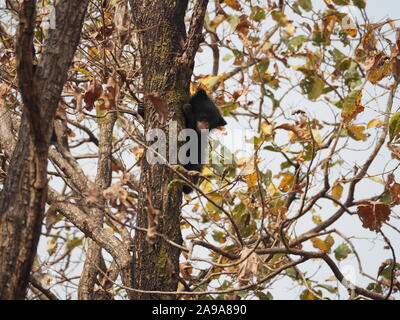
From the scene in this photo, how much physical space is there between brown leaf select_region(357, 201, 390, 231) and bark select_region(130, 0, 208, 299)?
4.15 feet

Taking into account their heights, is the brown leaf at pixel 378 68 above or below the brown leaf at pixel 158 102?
above

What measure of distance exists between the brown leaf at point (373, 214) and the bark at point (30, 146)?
2214 millimetres

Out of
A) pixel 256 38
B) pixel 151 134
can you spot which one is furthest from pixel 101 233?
pixel 256 38

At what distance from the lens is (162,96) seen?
364cm

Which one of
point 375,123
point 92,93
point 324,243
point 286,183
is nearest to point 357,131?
point 375,123

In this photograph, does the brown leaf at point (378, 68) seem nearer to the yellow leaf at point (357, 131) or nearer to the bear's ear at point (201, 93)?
the yellow leaf at point (357, 131)

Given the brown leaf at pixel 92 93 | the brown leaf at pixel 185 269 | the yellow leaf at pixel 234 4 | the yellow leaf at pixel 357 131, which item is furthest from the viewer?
the yellow leaf at pixel 234 4

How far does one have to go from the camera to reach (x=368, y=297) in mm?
3449

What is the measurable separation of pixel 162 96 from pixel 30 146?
1341 mm

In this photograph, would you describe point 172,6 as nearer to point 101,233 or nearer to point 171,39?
point 171,39

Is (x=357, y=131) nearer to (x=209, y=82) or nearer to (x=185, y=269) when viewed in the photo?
(x=209, y=82)

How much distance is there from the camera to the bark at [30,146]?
7.22ft

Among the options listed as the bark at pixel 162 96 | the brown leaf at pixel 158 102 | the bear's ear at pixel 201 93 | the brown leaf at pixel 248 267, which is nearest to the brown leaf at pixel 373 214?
the brown leaf at pixel 248 267

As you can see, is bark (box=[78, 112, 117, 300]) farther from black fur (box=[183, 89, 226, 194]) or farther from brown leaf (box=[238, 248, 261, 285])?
brown leaf (box=[238, 248, 261, 285])
